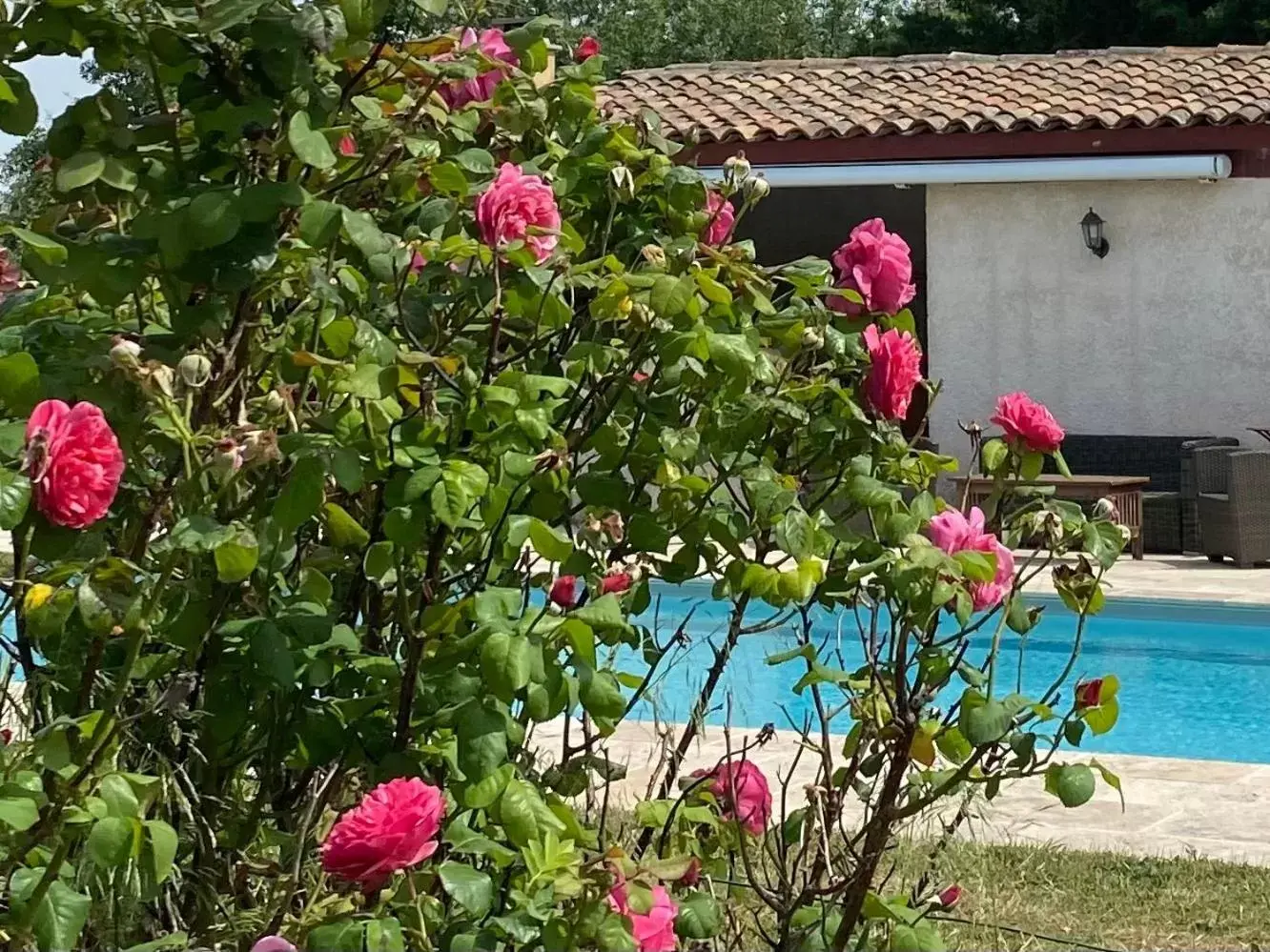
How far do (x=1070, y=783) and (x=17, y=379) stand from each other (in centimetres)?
121

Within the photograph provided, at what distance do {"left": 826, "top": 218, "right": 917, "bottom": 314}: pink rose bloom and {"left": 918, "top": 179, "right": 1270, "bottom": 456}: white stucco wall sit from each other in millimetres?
11642

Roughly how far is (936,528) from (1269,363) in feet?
39.2

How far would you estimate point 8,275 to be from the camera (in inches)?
82.9

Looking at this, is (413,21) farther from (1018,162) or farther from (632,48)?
(632,48)

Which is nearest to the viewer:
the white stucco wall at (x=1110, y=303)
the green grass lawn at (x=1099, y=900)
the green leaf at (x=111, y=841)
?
the green leaf at (x=111, y=841)

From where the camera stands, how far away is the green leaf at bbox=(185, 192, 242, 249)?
1614 millimetres

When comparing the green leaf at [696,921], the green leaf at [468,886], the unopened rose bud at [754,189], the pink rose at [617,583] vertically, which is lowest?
the green leaf at [696,921]

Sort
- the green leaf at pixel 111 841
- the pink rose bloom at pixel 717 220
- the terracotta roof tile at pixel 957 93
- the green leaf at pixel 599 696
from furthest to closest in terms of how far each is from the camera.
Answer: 1. the terracotta roof tile at pixel 957 93
2. the pink rose bloom at pixel 717 220
3. the green leaf at pixel 599 696
4. the green leaf at pixel 111 841

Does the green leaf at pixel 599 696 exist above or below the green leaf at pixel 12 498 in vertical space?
below

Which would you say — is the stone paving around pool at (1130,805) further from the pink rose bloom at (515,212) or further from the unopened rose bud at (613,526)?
the pink rose bloom at (515,212)

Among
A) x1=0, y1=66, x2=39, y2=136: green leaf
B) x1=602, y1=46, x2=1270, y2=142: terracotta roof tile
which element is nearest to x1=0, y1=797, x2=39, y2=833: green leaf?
x1=0, y1=66, x2=39, y2=136: green leaf

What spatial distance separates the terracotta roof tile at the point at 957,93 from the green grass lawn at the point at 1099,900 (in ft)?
30.3

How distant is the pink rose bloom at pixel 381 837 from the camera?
55.9 inches

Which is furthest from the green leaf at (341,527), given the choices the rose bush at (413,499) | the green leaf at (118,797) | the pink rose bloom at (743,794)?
the pink rose bloom at (743,794)
